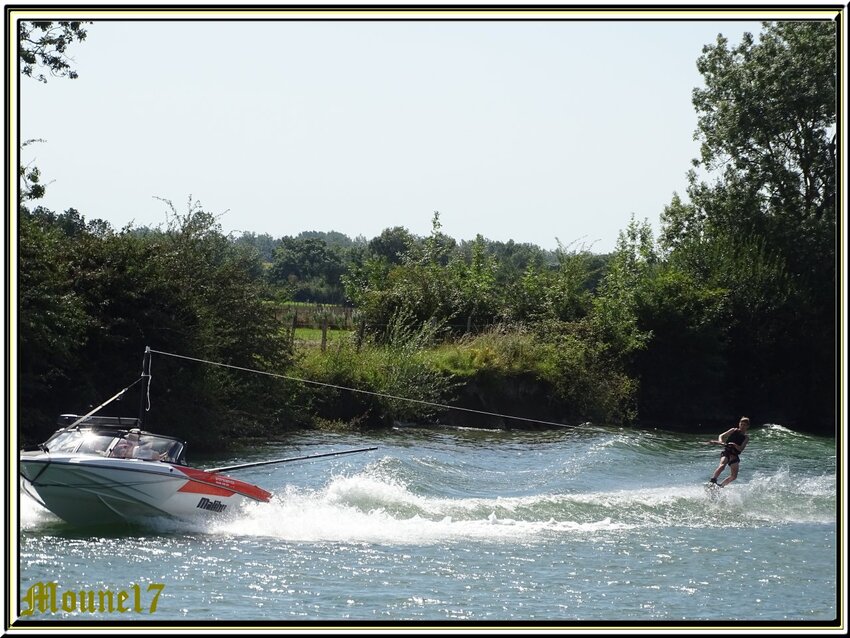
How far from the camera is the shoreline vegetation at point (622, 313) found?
32.4 m

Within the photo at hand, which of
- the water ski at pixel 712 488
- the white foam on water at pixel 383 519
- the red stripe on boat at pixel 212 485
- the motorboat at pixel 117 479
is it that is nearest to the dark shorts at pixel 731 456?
the water ski at pixel 712 488

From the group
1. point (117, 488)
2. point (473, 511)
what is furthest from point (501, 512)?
point (117, 488)

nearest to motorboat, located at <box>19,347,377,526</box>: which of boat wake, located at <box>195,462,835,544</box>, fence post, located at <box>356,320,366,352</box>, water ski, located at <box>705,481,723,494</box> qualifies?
boat wake, located at <box>195,462,835,544</box>

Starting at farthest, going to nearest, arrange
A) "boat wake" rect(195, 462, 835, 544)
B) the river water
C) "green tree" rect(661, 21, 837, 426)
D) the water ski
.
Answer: "green tree" rect(661, 21, 837, 426)
the water ski
"boat wake" rect(195, 462, 835, 544)
the river water

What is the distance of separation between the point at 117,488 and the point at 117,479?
6.2 inches

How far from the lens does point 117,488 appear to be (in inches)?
700

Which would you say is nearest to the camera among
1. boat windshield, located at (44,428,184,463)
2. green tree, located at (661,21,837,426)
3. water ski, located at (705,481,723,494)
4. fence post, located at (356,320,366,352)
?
boat windshield, located at (44,428,184,463)

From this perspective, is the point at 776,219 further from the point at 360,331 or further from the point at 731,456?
the point at 731,456

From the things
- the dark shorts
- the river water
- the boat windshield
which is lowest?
the river water

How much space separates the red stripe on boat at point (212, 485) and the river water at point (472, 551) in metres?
0.38

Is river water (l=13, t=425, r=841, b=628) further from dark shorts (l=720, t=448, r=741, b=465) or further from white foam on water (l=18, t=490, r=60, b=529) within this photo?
dark shorts (l=720, t=448, r=741, b=465)

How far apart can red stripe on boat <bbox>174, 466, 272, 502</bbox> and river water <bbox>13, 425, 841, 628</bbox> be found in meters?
0.38

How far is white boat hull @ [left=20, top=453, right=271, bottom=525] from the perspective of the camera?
17484 millimetres
